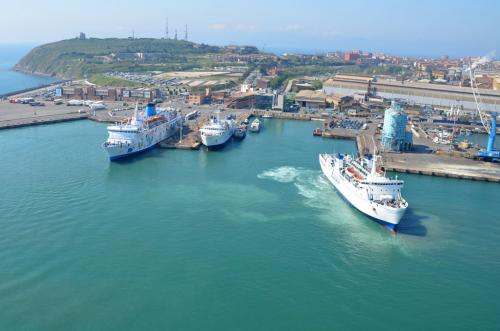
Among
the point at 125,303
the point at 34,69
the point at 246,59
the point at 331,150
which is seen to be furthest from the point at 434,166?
the point at 34,69

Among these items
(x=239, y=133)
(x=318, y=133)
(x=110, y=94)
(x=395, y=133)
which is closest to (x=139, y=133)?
(x=239, y=133)

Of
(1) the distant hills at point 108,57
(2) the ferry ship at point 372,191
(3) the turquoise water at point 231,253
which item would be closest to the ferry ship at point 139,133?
(3) the turquoise water at point 231,253

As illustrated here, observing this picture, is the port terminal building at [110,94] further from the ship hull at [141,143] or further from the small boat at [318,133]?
the small boat at [318,133]

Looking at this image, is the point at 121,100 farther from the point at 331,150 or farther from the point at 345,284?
the point at 345,284

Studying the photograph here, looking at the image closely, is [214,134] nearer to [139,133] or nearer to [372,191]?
[139,133]

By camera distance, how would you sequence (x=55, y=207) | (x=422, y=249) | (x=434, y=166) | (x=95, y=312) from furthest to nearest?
(x=434, y=166)
(x=55, y=207)
(x=422, y=249)
(x=95, y=312)

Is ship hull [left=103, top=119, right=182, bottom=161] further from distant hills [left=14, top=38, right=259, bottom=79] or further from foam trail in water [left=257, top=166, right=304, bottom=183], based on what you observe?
distant hills [left=14, top=38, right=259, bottom=79]

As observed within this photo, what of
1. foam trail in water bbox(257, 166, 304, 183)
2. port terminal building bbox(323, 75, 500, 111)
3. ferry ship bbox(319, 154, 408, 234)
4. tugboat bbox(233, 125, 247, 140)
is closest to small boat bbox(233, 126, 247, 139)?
tugboat bbox(233, 125, 247, 140)
